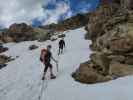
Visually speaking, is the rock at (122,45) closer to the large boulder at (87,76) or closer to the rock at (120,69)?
the rock at (120,69)

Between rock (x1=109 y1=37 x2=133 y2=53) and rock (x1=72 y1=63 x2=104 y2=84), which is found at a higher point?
rock (x1=109 y1=37 x2=133 y2=53)

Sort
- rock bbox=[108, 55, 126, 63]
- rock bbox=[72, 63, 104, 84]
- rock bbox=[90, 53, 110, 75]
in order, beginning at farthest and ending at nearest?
rock bbox=[108, 55, 126, 63], rock bbox=[90, 53, 110, 75], rock bbox=[72, 63, 104, 84]

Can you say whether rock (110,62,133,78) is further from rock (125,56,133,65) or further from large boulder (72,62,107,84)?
large boulder (72,62,107,84)

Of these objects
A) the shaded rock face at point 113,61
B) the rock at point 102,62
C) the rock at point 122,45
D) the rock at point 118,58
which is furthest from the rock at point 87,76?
the rock at point 122,45

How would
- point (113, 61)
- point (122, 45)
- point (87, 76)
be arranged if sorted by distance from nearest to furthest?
1. point (87, 76)
2. point (113, 61)
3. point (122, 45)

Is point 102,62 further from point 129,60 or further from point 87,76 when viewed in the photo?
point 87,76

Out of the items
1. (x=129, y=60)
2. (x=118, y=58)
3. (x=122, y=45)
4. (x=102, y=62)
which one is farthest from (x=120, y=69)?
(x=122, y=45)

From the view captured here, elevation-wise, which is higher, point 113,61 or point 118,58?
point 118,58

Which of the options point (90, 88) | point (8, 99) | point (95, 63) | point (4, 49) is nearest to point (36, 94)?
point (8, 99)

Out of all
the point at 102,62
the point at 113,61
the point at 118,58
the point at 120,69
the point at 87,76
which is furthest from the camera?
the point at 118,58

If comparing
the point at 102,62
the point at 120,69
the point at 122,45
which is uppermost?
the point at 122,45

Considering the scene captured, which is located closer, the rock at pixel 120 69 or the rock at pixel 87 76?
the rock at pixel 87 76

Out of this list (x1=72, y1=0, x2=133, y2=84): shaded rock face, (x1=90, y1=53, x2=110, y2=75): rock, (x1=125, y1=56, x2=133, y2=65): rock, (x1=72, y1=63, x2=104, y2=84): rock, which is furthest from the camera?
(x1=125, y1=56, x2=133, y2=65): rock

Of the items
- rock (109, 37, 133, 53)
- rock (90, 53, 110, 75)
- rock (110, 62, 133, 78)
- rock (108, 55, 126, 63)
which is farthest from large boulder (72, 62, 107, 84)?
rock (109, 37, 133, 53)
